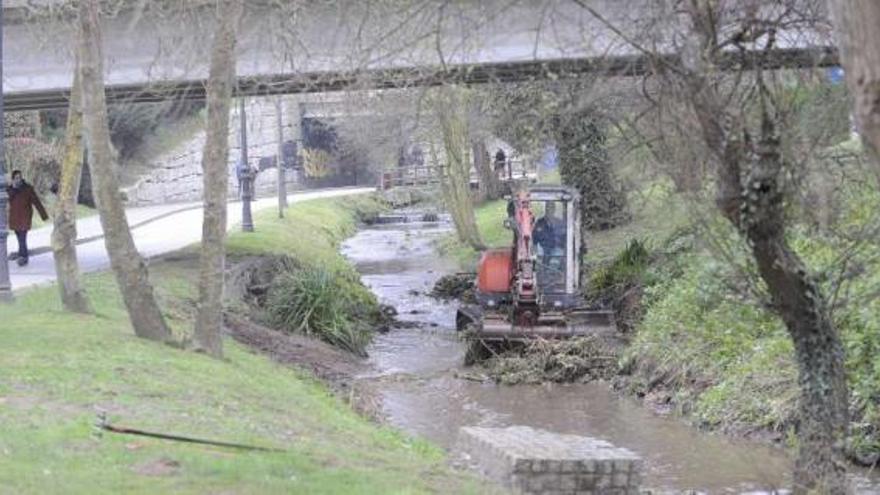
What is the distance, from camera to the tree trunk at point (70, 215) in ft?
57.2

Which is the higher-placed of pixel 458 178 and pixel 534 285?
pixel 458 178

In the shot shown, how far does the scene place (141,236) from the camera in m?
39.5

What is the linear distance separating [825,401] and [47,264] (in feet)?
73.4

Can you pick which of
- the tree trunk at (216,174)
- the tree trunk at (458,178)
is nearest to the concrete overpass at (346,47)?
the tree trunk at (216,174)

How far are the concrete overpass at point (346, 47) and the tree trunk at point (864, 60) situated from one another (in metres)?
4.27

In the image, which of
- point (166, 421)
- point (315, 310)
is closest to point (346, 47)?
point (166, 421)

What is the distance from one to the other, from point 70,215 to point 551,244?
11.0 meters

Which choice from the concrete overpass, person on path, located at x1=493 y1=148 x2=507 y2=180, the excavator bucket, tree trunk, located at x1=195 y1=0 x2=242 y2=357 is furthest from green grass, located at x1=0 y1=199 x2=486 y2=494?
person on path, located at x1=493 y1=148 x2=507 y2=180

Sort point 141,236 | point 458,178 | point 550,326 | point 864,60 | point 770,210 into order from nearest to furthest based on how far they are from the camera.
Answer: point 864,60 < point 770,210 < point 550,326 < point 141,236 < point 458,178

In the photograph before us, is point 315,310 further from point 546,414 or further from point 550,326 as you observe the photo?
point 546,414

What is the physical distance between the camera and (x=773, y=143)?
9273mm

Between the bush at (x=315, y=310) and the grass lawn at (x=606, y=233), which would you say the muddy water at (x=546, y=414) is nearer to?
the bush at (x=315, y=310)

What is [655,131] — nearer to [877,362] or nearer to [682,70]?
[682,70]

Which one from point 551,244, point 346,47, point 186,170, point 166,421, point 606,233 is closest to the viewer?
point 166,421
